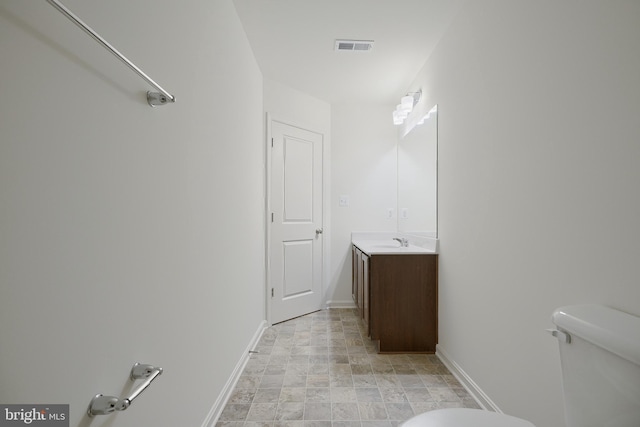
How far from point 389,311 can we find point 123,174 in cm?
211

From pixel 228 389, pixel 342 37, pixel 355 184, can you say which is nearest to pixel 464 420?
pixel 228 389

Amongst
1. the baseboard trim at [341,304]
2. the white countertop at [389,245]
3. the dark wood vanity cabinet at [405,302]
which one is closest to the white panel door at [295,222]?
the baseboard trim at [341,304]

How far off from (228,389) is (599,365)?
175 centimetres

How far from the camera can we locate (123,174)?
87 centimetres

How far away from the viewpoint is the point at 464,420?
0.94m

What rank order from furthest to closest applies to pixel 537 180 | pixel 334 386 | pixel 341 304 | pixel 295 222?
pixel 341 304 → pixel 295 222 → pixel 334 386 → pixel 537 180

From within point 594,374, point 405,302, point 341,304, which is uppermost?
point 594,374

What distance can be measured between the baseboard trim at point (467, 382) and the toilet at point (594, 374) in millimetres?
767

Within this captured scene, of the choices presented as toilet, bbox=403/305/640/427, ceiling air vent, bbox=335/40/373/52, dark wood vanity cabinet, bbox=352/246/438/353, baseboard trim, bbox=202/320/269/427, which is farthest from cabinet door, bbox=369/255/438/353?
ceiling air vent, bbox=335/40/373/52

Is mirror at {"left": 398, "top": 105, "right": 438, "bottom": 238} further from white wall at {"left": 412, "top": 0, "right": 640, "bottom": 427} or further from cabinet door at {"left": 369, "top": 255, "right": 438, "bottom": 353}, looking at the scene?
white wall at {"left": 412, "top": 0, "right": 640, "bottom": 427}

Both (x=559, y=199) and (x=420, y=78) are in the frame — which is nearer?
(x=559, y=199)

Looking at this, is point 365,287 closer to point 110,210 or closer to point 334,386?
point 334,386

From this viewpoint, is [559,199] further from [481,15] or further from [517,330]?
[481,15]

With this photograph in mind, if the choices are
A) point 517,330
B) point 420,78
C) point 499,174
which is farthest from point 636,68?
point 420,78
